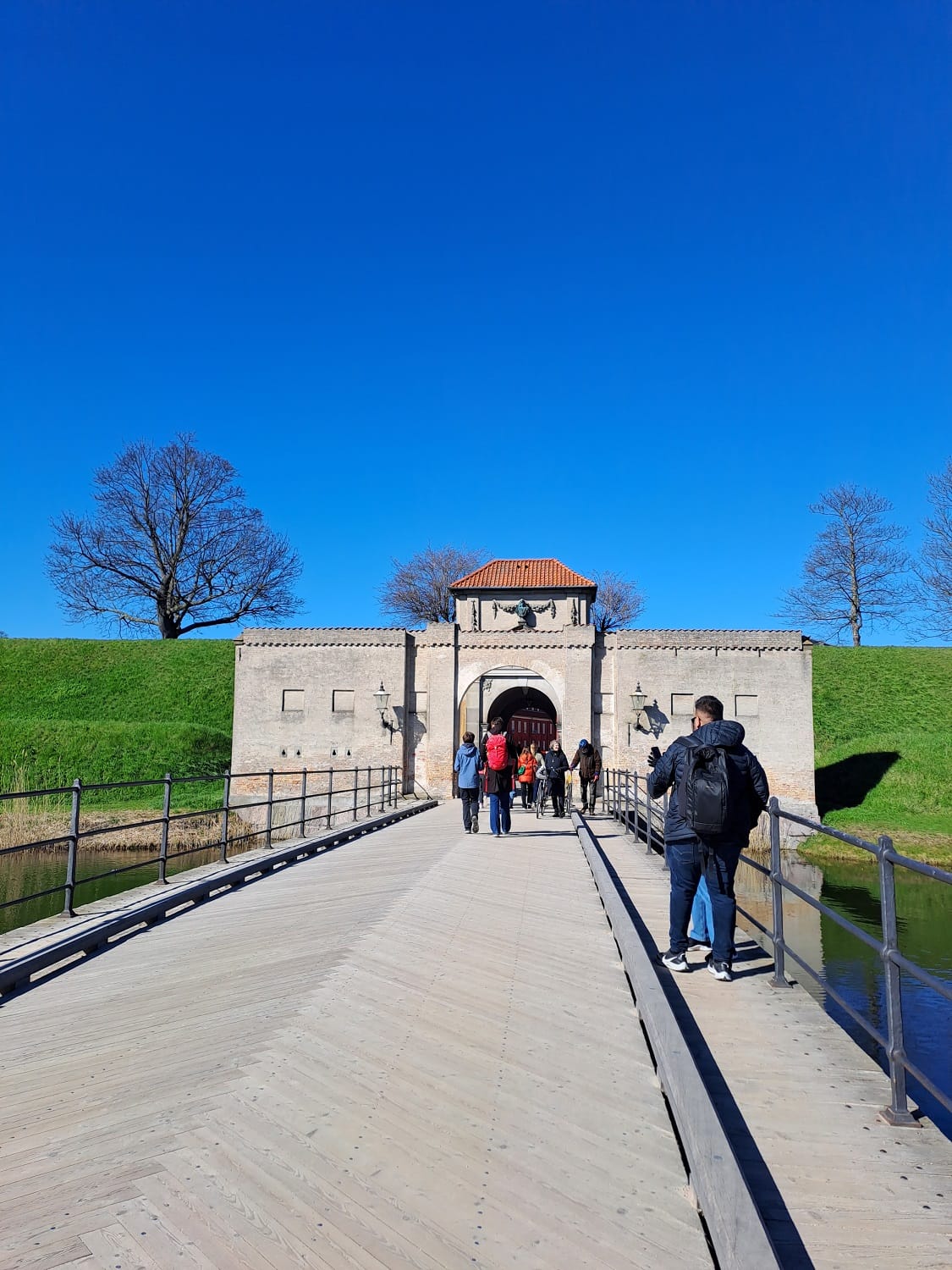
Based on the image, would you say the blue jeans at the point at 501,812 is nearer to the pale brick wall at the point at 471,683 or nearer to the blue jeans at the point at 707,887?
the blue jeans at the point at 707,887

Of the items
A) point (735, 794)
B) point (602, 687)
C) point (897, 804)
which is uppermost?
point (602, 687)

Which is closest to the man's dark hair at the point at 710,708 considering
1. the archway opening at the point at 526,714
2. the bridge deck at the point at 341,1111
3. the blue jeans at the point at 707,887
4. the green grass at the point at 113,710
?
the blue jeans at the point at 707,887

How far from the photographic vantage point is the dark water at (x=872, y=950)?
8.24 meters

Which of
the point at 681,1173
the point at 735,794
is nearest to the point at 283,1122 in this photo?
the point at 681,1173

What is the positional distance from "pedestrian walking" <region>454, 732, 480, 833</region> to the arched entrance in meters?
11.8

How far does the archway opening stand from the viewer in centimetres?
3372

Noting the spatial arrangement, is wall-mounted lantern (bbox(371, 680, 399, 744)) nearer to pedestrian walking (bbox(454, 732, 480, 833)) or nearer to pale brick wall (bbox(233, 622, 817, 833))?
pale brick wall (bbox(233, 622, 817, 833))

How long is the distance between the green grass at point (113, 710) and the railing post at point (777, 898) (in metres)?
23.9

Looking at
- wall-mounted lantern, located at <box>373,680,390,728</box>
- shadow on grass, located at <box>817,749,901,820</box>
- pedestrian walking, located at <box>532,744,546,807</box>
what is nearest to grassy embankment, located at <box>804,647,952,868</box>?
shadow on grass, located at <box>817,749,901,820</box>

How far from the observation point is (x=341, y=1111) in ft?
10.4

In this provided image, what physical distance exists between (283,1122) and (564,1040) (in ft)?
4.98

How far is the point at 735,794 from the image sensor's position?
4.92 metres

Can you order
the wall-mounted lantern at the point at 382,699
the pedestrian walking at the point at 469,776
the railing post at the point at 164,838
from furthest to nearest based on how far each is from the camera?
the wall-mounted lantern at the point at 382,699
the pedestrian walking at the point at 469,776
the railing post at the point at 164,838

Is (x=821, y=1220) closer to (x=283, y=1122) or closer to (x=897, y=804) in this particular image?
(x=283, y=1122)
